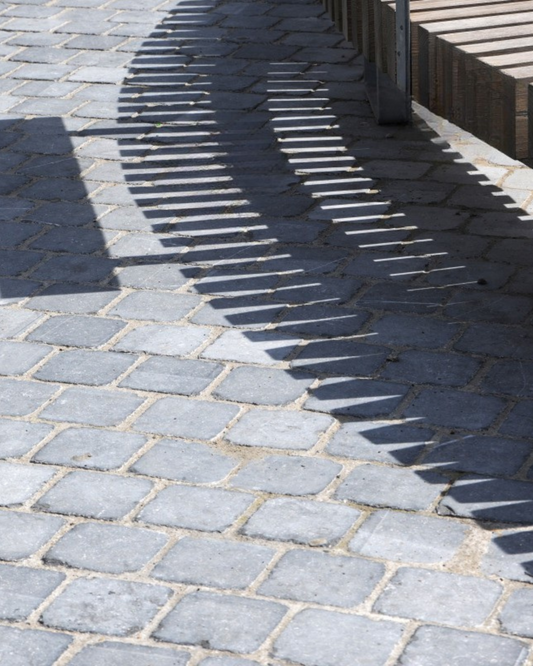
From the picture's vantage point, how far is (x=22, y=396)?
4.48 meters

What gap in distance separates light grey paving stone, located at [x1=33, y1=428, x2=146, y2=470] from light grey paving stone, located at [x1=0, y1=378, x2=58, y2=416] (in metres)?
0.23

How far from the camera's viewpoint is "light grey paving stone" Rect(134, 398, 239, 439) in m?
4.21

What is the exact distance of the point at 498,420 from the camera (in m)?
4.20

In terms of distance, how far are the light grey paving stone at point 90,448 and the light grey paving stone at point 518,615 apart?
1.36 meters

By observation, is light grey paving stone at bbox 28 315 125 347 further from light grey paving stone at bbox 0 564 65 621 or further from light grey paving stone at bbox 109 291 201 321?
light grey paving stone at bbox 0 564 65 621

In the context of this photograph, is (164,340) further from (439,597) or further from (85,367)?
(439,597)

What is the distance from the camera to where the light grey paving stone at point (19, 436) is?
13.6 feet

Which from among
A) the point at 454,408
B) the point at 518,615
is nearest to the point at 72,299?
the point at 454,408

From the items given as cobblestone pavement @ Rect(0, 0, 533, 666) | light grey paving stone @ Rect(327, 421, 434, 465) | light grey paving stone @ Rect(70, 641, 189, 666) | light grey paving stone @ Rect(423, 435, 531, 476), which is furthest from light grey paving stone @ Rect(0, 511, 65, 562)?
light grey paving stone @ Rect(423, 435, 531, 476)

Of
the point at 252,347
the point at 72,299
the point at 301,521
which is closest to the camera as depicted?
the point at 301,521

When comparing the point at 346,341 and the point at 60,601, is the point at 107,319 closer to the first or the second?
the point at 346,341

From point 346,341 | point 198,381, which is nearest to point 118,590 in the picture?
Answer: point 198,381

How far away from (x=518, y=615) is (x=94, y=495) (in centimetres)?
136

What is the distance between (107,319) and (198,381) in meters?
0.65
